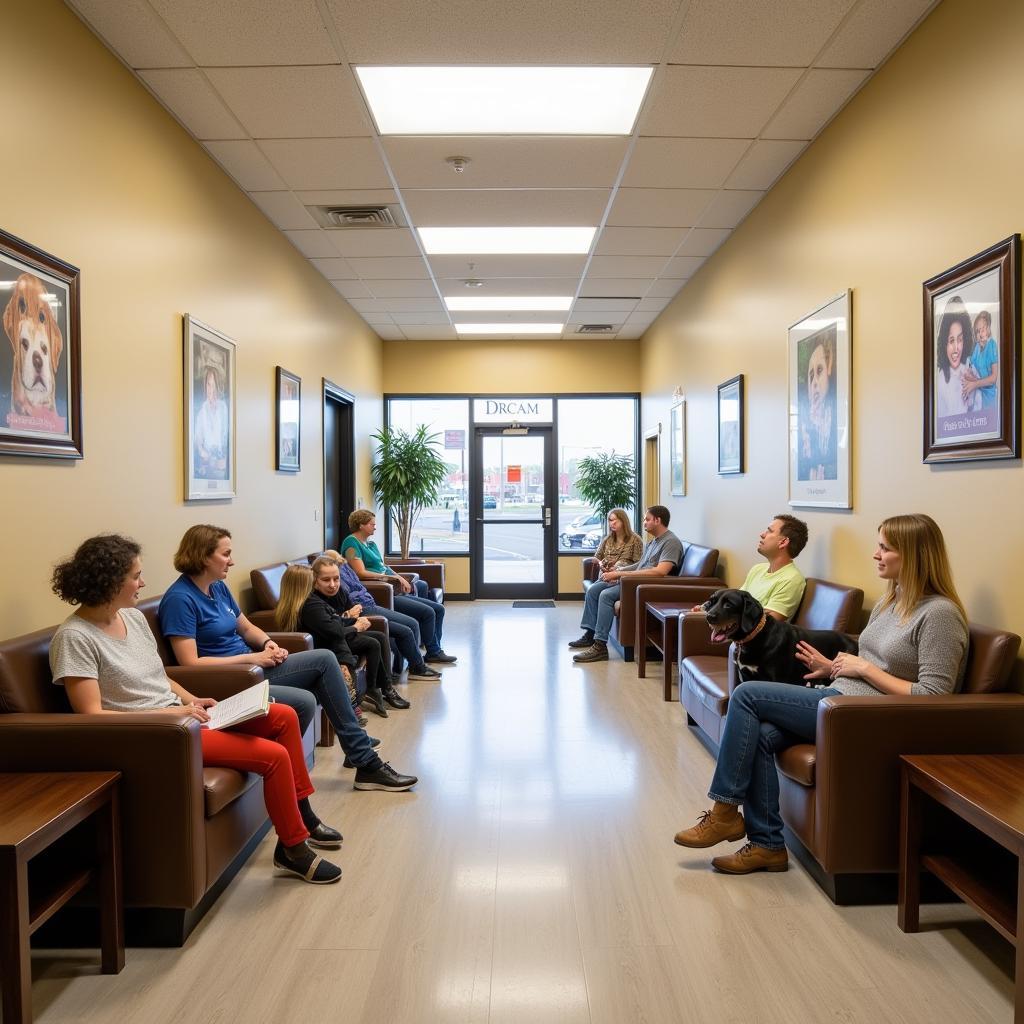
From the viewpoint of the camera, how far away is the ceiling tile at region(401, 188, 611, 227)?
4832 millimetres

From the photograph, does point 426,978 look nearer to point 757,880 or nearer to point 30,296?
point 757,880

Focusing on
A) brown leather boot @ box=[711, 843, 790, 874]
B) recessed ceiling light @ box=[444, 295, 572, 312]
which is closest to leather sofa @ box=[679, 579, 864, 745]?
brown leather boot @ box=[711, 843, 790, 874]

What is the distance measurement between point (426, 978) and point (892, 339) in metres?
2.93

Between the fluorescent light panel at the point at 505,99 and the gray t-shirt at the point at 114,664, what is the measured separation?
2.50m

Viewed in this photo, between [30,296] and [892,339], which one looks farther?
[892,339]

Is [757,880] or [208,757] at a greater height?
[208,757]

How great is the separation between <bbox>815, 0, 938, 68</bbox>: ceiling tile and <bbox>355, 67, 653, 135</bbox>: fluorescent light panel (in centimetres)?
76

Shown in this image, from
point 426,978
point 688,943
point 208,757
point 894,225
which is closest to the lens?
point 426,978

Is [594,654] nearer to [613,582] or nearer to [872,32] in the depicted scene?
[613,582]

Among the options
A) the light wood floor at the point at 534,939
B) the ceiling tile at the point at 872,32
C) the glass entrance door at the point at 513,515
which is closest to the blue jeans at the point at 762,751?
the light wood floor at the point at 534,939

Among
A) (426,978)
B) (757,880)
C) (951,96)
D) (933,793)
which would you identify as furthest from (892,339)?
(426,978)

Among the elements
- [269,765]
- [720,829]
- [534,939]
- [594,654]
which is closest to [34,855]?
[269,765]

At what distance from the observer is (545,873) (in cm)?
278

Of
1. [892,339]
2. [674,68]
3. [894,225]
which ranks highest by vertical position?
[674,68]
